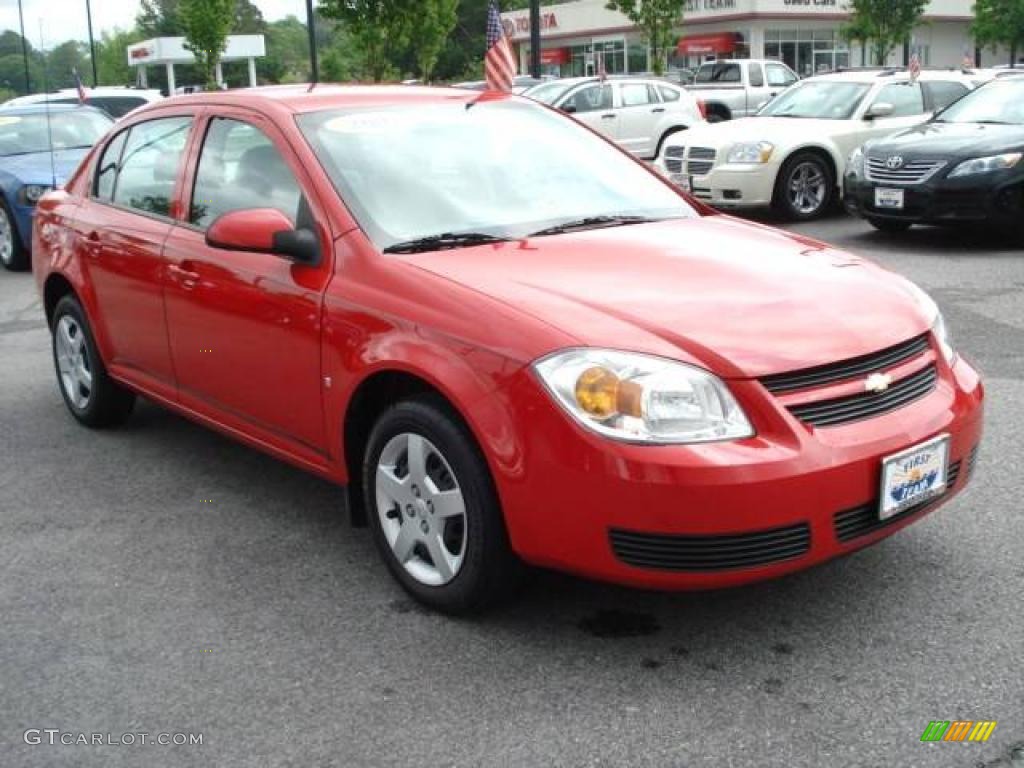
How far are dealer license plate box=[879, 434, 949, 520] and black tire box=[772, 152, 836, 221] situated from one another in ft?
31.6

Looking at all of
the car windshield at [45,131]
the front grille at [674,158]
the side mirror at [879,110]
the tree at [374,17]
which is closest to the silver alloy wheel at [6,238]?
the car windshield at [45,131]

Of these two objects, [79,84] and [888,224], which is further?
[79,84]

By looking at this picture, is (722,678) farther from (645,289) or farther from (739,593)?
(645,289)

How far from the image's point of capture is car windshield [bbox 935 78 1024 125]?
11106 mm

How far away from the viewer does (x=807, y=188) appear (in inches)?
513

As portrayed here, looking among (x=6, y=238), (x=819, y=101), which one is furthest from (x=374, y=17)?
(x=6, y=238)

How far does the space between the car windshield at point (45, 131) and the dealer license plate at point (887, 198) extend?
7.93 m

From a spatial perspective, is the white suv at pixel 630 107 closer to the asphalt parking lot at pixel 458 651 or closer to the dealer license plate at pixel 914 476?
the asphalt parking lot at pixel 458 651

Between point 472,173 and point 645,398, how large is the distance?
1478 mm

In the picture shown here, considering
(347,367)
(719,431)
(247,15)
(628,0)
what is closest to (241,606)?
(347,367)

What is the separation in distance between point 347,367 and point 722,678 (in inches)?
57.5

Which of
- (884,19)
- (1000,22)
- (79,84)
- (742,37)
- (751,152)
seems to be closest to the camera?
(751,152)

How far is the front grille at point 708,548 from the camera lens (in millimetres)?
3137

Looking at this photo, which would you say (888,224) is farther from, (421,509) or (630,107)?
(421,509)
